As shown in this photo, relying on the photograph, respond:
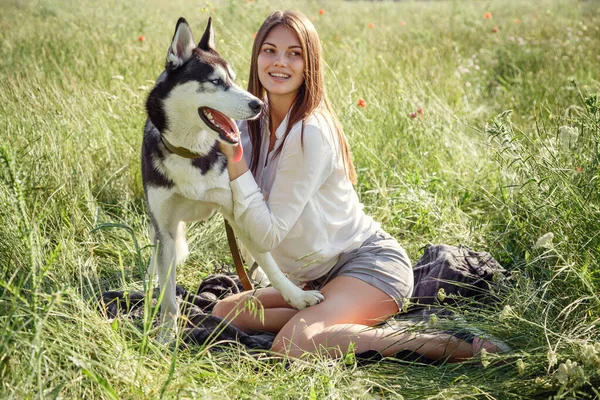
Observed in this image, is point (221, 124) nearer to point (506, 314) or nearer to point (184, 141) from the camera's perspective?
point (184, 141)

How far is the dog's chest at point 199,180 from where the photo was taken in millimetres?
2578

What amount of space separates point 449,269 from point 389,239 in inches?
12.4

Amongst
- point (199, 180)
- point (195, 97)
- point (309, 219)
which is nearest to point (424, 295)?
point (309, 219)

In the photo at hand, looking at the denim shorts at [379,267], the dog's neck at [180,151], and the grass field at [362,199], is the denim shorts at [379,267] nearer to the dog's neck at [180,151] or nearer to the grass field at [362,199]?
the grass field at [362,199]

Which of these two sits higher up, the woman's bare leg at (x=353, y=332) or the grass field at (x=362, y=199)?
the grass field at (x=362, y=199)

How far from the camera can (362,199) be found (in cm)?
416

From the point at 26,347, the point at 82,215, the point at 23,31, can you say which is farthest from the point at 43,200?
the point at 23,31

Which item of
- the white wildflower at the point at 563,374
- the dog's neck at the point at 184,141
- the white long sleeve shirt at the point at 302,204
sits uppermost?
the dog's neck at the point at 184,141

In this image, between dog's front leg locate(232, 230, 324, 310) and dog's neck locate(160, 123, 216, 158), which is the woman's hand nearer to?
dog's neck locate(160, 123, 216, 158)

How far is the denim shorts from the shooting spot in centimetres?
278

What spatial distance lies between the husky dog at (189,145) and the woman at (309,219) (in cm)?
10

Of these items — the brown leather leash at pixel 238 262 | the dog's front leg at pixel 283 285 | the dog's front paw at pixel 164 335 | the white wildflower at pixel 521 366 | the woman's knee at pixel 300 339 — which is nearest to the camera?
the white wildflower at pixel 521 366

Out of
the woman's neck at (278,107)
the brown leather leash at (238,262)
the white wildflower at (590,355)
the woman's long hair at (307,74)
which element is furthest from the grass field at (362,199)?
the woman's neck at (278,107)

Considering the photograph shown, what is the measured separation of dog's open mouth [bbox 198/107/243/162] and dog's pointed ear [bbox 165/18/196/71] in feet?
0.77
